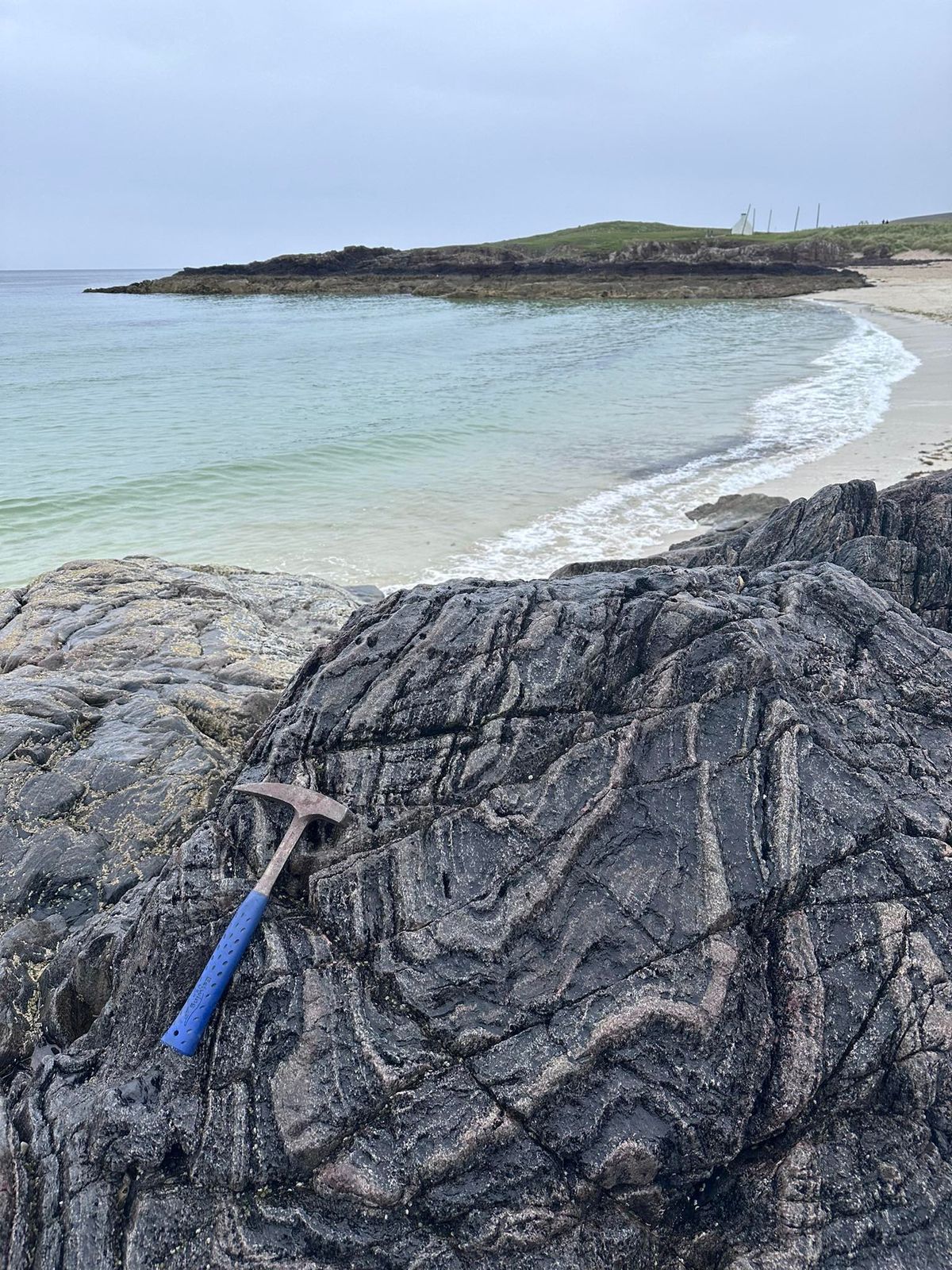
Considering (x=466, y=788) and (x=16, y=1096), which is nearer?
(x=16, y=1096)

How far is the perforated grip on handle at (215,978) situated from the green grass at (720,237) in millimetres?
96460

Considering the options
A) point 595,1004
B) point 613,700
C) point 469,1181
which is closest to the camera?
point 469,1181

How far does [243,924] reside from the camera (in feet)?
13.0

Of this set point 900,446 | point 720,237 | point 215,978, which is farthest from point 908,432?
point 720,237

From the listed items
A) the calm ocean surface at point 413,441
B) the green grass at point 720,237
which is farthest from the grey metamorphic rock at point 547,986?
the green grass at point 720,237

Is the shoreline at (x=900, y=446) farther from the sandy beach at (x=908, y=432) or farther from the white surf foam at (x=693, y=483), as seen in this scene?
the white surf foam at (x=693, y=483)

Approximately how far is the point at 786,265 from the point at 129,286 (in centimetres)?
9982

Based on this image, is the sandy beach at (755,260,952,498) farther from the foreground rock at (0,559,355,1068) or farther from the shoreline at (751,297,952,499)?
the foreground rock at (0,559,355,1068)

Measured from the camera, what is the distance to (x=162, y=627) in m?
9.00

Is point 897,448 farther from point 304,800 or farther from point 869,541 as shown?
point 304,800

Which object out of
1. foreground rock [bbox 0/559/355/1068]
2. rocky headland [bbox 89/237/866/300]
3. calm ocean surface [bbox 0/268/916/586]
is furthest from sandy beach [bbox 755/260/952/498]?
rocky headland [bbox 89/237/866/300]

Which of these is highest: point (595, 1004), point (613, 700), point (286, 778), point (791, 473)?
point (613, 700)

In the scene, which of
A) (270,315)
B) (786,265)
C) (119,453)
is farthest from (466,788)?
(786,265)

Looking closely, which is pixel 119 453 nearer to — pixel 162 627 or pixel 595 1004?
pixel 162 627
